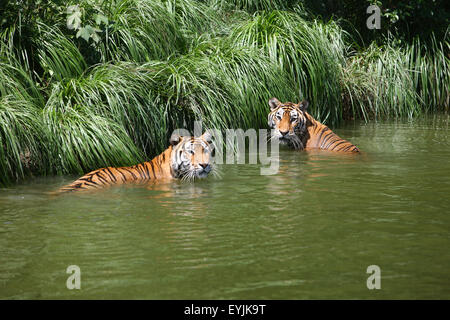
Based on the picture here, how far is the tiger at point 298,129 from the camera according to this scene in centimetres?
855

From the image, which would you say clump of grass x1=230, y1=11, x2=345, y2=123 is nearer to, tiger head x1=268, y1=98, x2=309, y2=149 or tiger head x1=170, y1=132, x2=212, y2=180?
A: tiger head x1=268, y1=98, x2=309, y2=149

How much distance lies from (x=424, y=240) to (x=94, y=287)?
218cm

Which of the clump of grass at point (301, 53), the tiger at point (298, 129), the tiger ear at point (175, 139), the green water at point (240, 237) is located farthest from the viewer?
the clump of grass at point (301, 53)

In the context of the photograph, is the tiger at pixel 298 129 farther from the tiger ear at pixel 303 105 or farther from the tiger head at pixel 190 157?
the tiger head at pixel 190 157

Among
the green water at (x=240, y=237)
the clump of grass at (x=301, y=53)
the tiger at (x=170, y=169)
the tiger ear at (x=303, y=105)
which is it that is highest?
the clump of grass at (x=301, y=53)

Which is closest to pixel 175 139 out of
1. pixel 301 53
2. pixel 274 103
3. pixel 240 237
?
pixel 240 237

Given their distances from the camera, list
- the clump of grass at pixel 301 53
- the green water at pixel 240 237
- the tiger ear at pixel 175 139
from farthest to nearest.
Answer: the clump of grass at pixel 301 53, the tiger ear at pixel 175 139, the green water at pixel 240 237

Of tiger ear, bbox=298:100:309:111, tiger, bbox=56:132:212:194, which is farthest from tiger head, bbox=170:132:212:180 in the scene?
tiger ear, bbox=298:100:309:111

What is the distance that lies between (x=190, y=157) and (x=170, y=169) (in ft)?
0.98

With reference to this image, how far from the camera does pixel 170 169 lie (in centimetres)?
676

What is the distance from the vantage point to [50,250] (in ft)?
14.6

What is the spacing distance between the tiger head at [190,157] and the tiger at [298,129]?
6.63 ft

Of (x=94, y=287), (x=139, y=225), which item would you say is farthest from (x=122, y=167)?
(x=94, y=287)

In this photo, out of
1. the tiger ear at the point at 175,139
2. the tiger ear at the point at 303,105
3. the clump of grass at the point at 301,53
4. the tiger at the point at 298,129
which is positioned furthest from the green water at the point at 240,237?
the clump of grass at the point at 301,53
